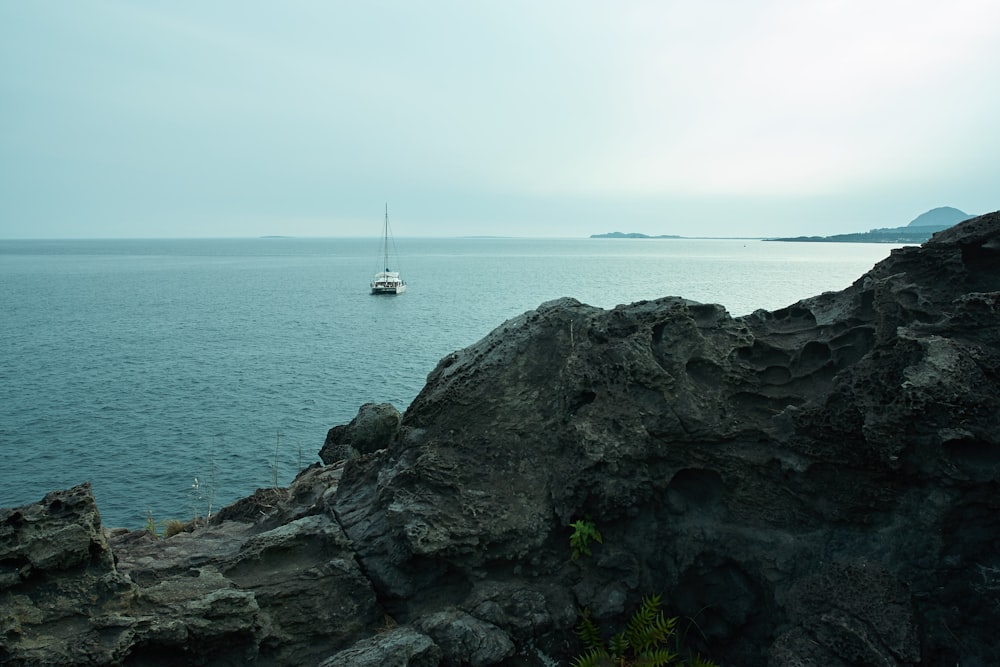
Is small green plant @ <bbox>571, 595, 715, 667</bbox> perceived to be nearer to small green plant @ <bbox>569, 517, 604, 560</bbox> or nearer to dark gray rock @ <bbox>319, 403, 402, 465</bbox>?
small green plant @ <bbox>569, 517, 604, 560</bbox>

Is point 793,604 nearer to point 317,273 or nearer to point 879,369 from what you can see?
point 879,369

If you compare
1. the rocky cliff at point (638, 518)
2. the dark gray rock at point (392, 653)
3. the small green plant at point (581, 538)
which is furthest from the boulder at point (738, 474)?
the dark gray rock at point (392, 653)

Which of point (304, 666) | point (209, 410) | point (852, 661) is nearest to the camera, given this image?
point (852, 661)

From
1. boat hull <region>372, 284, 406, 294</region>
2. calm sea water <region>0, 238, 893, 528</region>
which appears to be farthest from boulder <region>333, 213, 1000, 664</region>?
boat hull <region>372, 284, 406, 294</region>

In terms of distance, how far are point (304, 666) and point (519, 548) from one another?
314 cm

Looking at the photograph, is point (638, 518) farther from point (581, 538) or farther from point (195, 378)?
point (195, 378)

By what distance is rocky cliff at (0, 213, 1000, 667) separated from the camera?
7.90 metres

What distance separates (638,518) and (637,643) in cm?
168

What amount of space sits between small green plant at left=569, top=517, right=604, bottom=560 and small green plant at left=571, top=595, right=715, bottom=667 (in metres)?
0.76

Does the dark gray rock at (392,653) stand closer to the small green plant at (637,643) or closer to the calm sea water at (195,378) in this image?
the small green plant at (637,643)

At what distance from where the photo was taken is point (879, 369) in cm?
858

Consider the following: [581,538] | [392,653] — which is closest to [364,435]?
[581,538]

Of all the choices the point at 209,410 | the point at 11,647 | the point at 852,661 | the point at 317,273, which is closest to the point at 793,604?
the point at 852,661

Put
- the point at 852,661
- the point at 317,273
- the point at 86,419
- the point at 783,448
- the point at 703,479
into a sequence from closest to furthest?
the point at 852,661, the point at 783,448, the point at 703,479, the point at 86,419, the point at 317,273
